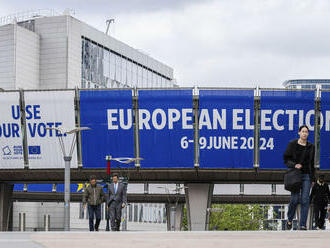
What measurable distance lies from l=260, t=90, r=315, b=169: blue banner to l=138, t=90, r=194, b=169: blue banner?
4.64m

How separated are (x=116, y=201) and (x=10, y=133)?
28.3 metres

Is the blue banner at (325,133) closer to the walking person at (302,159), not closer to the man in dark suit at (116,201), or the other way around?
the man in dark suit at (116,201)

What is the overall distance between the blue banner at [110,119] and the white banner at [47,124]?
3.43 feet

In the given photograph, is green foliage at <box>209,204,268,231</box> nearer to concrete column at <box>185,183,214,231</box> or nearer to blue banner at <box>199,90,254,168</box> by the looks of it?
concrete column at <box>185,183,214,231</box>

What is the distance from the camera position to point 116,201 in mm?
22406

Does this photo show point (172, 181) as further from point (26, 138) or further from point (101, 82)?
point (101, 82)

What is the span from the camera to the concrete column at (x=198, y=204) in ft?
160

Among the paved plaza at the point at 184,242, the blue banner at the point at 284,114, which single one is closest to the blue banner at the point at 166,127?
the blue banner at the point at 284,114

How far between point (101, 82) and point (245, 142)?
5597cm

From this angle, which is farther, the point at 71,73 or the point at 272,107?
the point at 71,73

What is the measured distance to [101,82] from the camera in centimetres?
10169

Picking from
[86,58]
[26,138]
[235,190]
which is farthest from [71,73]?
[26,138]

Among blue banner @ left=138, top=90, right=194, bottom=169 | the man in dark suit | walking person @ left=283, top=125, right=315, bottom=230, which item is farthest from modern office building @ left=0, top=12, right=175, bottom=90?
walking person @ left=283, top=125, right=315, bottom=230

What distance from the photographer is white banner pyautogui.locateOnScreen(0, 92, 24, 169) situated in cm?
4909
